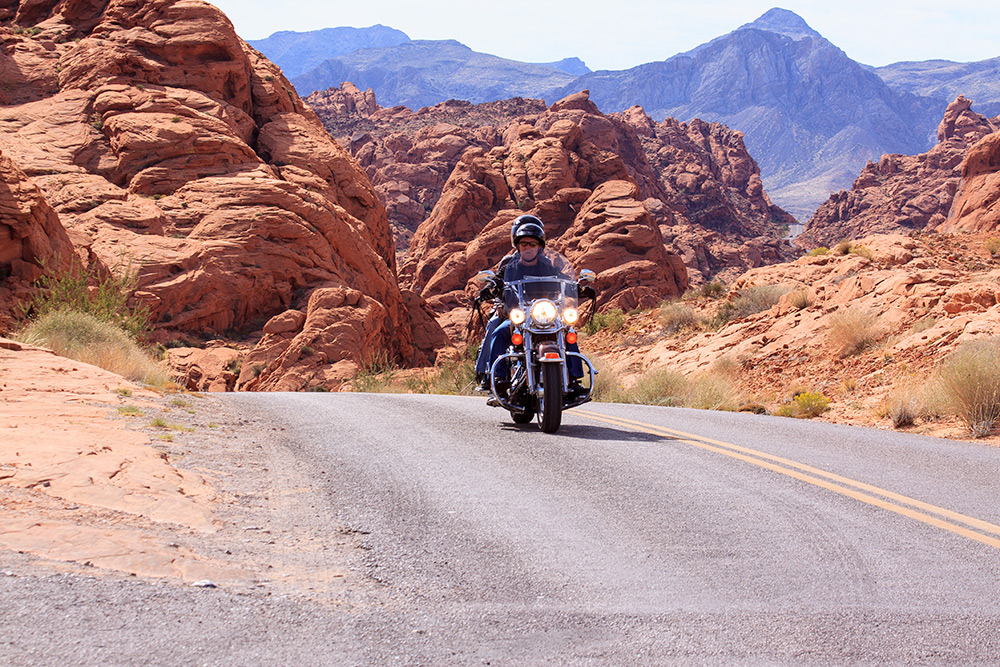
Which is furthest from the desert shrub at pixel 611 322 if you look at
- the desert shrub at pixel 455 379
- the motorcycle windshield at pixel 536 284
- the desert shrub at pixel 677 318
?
the motorcycle windshield at pixel 536 284

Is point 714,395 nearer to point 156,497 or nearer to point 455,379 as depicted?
point 455,379

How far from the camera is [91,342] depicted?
14141 millimetres

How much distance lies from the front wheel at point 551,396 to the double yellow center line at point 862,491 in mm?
1156

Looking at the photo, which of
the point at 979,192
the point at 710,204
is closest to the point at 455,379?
the point at 979,192

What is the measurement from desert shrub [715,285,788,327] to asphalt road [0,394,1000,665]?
15.5 meters

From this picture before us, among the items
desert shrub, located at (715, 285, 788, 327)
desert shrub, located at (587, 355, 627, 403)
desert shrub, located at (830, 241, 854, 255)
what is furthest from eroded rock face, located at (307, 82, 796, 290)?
desert shrub, located at (587, 355, 627, 403)

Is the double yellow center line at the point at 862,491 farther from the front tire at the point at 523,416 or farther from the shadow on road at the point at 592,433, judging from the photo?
the front tire at the point at 523,416

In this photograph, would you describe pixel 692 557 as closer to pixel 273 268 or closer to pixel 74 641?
pixel 74 641

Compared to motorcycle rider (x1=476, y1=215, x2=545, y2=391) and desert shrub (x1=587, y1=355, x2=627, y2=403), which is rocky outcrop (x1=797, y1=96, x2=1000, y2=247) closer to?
desert shrub (x1=587, y1=355, x2=627, y2=403)

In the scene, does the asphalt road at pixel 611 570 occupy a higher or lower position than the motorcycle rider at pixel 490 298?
lower

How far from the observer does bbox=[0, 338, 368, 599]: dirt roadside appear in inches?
167

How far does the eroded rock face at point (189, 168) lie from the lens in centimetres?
2927

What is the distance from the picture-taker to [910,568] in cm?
463

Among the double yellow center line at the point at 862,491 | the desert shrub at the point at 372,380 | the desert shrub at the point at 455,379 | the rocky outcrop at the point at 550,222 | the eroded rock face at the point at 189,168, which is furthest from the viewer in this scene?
the rocky outcrop at the point at 550,222
